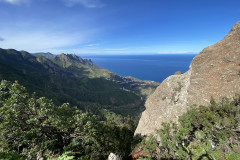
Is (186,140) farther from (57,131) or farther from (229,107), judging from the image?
(57,131)

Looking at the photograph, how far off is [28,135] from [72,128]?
414 cm

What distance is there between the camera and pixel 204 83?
1592cm

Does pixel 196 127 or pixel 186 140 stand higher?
pixel 196 127

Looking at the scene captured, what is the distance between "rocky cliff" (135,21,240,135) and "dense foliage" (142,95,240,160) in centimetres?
269

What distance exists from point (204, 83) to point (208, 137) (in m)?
8.17

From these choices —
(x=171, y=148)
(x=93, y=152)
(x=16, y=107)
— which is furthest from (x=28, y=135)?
(x=171, y=148)

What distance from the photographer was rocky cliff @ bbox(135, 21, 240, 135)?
1430cm


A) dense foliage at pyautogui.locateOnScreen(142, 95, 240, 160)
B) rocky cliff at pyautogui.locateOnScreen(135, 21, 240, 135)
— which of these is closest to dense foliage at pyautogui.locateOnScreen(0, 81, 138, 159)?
dense foliage at pyautogui.locateOnScreen(142, 95, 240, 160)

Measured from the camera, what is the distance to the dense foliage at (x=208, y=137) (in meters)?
9.17

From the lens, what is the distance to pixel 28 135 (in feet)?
33.1

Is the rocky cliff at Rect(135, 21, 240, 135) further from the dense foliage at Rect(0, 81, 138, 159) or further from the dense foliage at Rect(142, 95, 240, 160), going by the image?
the dense foliage at Rect(0, 81, 138, 159)

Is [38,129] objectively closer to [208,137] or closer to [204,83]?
[208,137]

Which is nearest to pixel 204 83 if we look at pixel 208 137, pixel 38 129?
pixel 208 137

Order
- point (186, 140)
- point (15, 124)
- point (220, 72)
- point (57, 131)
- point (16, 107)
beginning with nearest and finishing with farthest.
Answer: point (15, 124) < point (16, 107) < point (186, 140) < point (57, 131) < point (220, 72)
